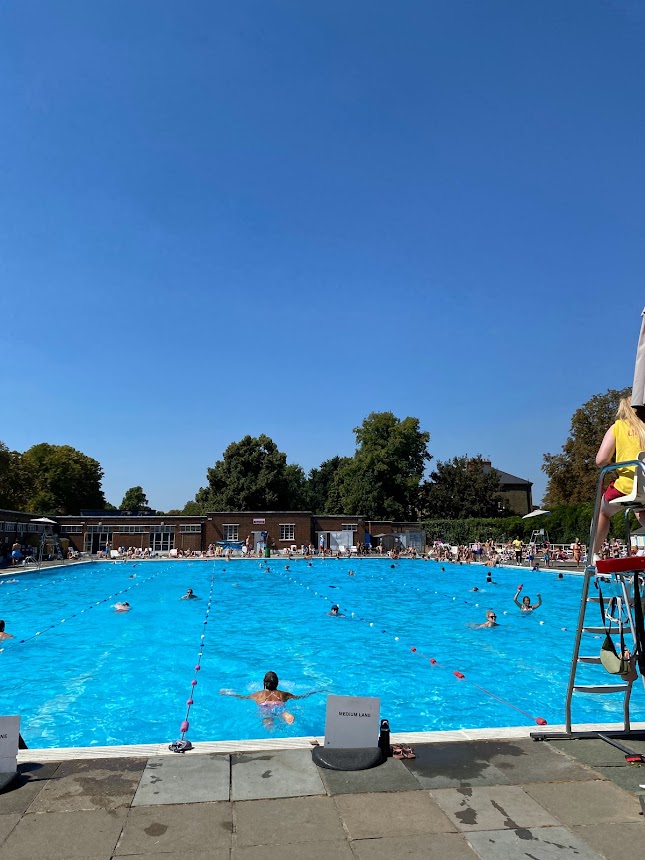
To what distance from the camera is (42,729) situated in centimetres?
1023

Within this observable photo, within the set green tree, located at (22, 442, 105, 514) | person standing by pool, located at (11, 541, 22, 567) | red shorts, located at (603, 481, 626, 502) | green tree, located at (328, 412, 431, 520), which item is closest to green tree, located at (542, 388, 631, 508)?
green tree, located at (328, 412, 431, 520)

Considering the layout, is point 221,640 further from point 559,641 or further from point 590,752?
point 590,752

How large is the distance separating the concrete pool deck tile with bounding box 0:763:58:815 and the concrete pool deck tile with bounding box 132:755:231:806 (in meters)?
0.77

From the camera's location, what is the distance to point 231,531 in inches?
2180

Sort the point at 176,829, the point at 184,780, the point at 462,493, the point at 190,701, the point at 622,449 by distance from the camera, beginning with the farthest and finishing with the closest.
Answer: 1. the point at 462,493
2. the point at 190,701
3. the point at 622,449
4. the point at 184,780
5. the point at 176,829

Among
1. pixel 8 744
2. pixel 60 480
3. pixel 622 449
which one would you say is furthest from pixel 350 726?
pixel 60 480

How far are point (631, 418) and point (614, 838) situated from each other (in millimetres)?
3227

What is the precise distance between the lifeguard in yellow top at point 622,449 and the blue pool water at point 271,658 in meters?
6.62

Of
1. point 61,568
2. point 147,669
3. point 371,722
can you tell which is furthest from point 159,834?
point 61,568

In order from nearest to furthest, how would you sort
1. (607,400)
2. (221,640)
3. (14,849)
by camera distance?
1. (14,849)
2. (221,640)
3. (607,400)

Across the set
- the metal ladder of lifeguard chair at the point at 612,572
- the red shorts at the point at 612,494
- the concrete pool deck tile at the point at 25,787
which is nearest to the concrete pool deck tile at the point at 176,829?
the concrete pool deck tile at the point at 25,787

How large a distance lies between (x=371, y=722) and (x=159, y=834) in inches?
82.5

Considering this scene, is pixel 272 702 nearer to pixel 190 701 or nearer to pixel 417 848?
pixel 190 701

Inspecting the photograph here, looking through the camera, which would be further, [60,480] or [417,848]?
[60,480]
